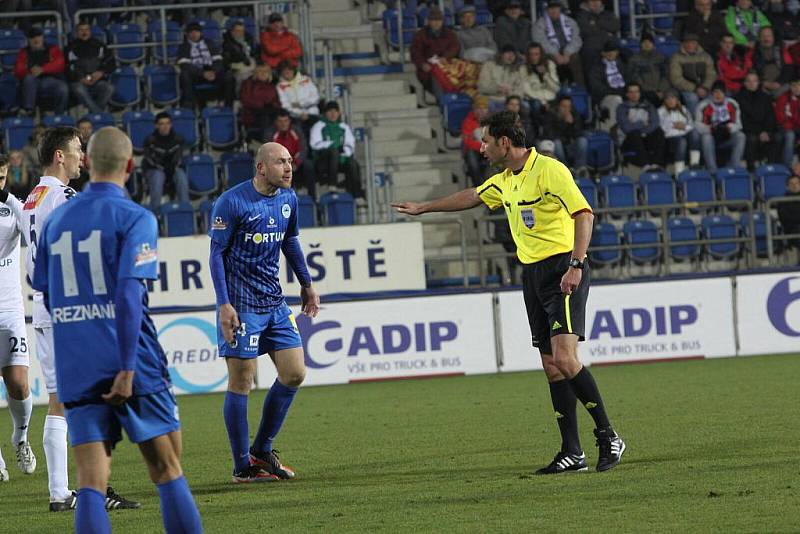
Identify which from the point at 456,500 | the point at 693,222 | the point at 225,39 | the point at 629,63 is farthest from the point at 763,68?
the point at 456,500

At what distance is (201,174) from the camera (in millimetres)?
20641

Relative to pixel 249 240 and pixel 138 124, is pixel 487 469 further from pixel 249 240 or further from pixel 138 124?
pixel 138 124

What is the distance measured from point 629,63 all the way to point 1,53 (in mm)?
10681

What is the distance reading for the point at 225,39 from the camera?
2202 cm

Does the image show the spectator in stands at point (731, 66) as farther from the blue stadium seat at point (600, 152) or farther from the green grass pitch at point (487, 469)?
the green grass pitch at point (487, 469)

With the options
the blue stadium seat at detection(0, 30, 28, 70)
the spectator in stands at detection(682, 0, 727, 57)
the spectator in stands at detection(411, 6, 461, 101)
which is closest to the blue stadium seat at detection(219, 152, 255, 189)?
the spectator in stands at detection(411, 6, 461, 101)

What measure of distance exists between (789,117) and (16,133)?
12.8 meters

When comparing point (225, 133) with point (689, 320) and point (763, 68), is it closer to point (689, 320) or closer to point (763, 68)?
point (689, 320)

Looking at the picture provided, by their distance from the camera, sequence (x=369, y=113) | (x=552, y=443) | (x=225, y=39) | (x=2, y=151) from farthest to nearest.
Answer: (x=369, y=113), (x=225, y=39), (x=2, y=151), (x=552, y=443)

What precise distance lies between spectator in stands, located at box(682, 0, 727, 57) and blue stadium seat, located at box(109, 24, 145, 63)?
32.2 feet

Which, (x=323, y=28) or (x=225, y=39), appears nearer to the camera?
(x=225, y=39)

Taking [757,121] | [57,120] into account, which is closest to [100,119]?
[57,120]

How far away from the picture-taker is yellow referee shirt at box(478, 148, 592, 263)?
8633 mm

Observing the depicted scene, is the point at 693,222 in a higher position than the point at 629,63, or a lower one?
lower
